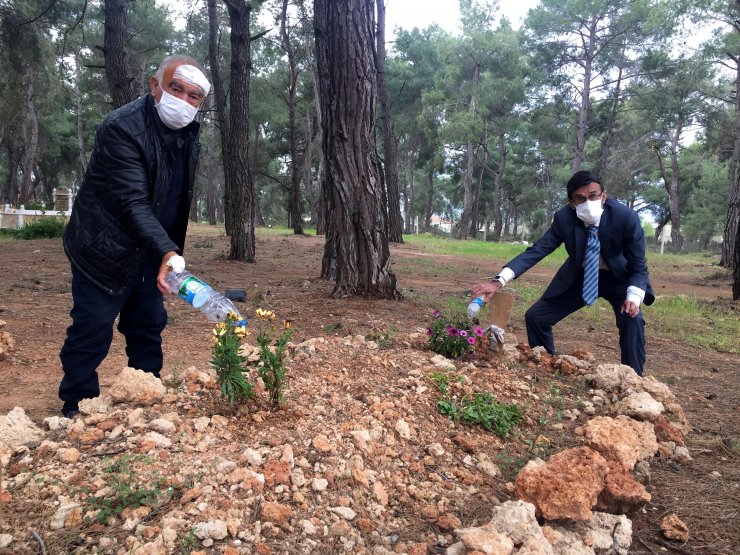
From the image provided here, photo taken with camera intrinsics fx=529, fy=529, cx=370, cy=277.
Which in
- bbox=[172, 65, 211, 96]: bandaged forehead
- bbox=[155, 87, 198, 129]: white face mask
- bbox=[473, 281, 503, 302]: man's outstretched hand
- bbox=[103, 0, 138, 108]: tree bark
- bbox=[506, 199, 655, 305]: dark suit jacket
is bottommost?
bbox=[473, 281, 503, 302]: man's outstretched hand

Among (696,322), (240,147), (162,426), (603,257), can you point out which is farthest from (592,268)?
(240,147)

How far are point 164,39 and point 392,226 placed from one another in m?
13.9

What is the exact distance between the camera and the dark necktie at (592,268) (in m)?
3.87

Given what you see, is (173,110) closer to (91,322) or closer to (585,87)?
(91,322)

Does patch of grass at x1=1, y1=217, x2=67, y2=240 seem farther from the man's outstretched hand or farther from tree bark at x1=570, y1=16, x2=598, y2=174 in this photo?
tree bark at x1=570, y1=16, x2=598, y2=174

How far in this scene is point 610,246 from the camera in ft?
12.8

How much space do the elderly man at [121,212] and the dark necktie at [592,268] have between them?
2.82 m

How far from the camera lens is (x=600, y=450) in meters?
2.59

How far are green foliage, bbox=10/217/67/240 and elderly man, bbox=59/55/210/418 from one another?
11.4 m

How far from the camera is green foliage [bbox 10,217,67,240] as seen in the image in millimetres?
12594

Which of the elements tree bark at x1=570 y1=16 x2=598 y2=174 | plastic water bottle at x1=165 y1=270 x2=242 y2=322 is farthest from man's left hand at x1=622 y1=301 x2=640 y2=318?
tree bark at x1=570 y1=16 x2=598 y2=174

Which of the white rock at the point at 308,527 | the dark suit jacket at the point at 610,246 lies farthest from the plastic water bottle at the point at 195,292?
the dark suit jacket at the point at 610,246

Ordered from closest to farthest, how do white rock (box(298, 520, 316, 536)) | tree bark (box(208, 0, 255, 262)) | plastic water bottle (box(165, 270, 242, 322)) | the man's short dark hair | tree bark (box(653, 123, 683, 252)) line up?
white rock (box(298, 520, 316, 536))
plastic water bottle (box(165, 270, 242, 322))
the man's short dark hair
tree bark (box(208, 0, 255, 262))
tree bark (box(653, 123, 683, 252))

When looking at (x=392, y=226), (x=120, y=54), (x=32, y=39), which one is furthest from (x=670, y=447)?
(x=392, y=226)
